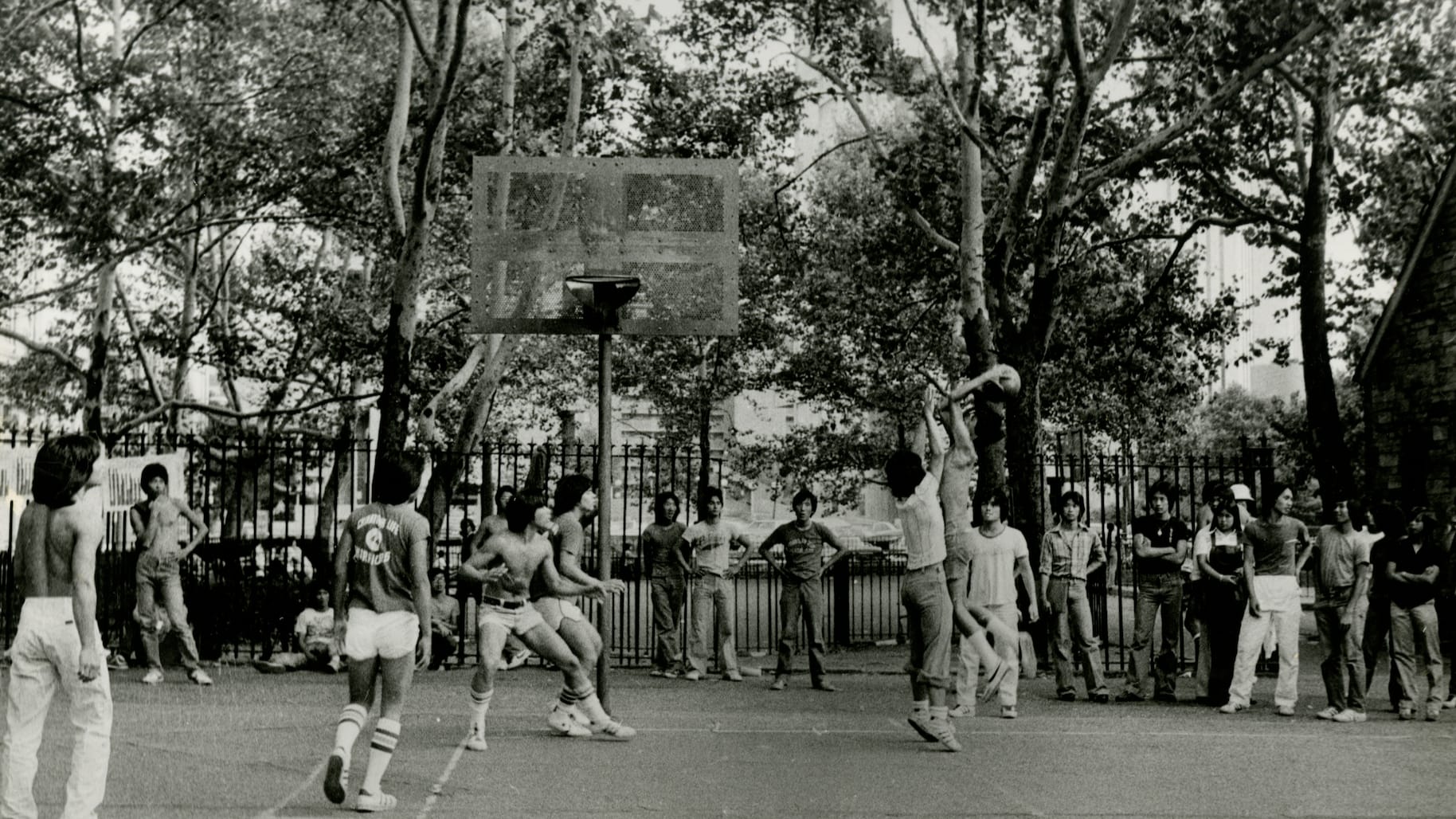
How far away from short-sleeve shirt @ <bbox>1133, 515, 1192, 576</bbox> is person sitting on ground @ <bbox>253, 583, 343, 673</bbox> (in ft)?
25.2

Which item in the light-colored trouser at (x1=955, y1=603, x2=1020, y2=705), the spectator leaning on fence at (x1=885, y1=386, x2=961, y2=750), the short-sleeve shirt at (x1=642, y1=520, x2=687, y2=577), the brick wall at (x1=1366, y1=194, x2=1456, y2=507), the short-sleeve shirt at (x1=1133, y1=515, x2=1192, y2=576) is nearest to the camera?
the spectator leaning on fence at (x1=885, y1=386, x2=961, y2=750)

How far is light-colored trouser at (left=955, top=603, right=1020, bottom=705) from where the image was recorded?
11008mm

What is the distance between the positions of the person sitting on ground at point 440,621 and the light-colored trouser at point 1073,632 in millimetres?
5941

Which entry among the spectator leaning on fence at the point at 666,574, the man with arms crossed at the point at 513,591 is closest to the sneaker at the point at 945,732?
the man with arms crossed at the point at 513,591

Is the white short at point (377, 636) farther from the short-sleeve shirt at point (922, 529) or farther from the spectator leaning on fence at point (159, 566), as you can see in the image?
the spectator leaning on fence at point (159, 566)

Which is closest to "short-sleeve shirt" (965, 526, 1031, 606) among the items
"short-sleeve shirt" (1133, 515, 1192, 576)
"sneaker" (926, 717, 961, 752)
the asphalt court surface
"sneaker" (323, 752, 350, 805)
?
the asphalt court surface

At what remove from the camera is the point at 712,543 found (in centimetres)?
1381

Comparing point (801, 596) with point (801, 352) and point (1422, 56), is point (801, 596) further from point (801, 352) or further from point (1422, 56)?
point (801, 352)

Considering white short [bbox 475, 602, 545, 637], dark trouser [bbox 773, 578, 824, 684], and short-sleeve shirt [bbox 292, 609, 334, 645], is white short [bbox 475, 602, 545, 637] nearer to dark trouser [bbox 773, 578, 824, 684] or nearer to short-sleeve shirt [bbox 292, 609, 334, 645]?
dark trouser [bbox 773, 578, 824, 684]

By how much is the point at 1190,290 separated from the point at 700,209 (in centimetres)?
1255

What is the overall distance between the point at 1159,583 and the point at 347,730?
7693 mm

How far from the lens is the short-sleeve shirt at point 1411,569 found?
36.8ft

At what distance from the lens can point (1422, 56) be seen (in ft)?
61.1

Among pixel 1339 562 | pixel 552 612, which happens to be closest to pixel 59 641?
pixel 552 612
